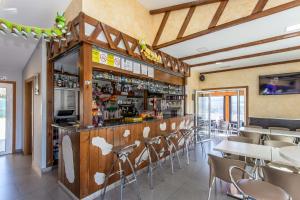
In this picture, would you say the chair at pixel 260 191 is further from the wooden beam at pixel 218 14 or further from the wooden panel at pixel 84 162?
the wooden beam at pixel 218 14

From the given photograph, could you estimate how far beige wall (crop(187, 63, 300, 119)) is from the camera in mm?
5236

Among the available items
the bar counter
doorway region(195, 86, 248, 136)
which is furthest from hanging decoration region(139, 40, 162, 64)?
doorway region(195, 86, 248, 136)

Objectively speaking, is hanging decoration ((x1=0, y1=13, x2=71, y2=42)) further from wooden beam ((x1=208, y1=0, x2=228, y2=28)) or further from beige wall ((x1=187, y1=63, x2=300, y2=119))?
beige wall ((x1=187, y1=63, x2=300, y2=119))

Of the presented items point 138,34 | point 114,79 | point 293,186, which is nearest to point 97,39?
point 114,79

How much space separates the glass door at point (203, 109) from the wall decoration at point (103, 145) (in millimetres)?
4584

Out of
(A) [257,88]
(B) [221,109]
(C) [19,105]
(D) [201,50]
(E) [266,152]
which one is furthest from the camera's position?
(B) [221,109]

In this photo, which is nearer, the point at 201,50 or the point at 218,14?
the point at 218,14

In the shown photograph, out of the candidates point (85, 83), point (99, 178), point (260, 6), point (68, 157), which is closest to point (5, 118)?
point (68, 157)

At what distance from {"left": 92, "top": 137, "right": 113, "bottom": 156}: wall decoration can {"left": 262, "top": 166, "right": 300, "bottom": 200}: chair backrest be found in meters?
2.15

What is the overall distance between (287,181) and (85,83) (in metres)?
2.70

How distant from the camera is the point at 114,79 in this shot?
3469mm

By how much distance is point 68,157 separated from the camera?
2611 millimetres

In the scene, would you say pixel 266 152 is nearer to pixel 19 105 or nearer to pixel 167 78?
pixel 167 78

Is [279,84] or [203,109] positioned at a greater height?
[279,84]
